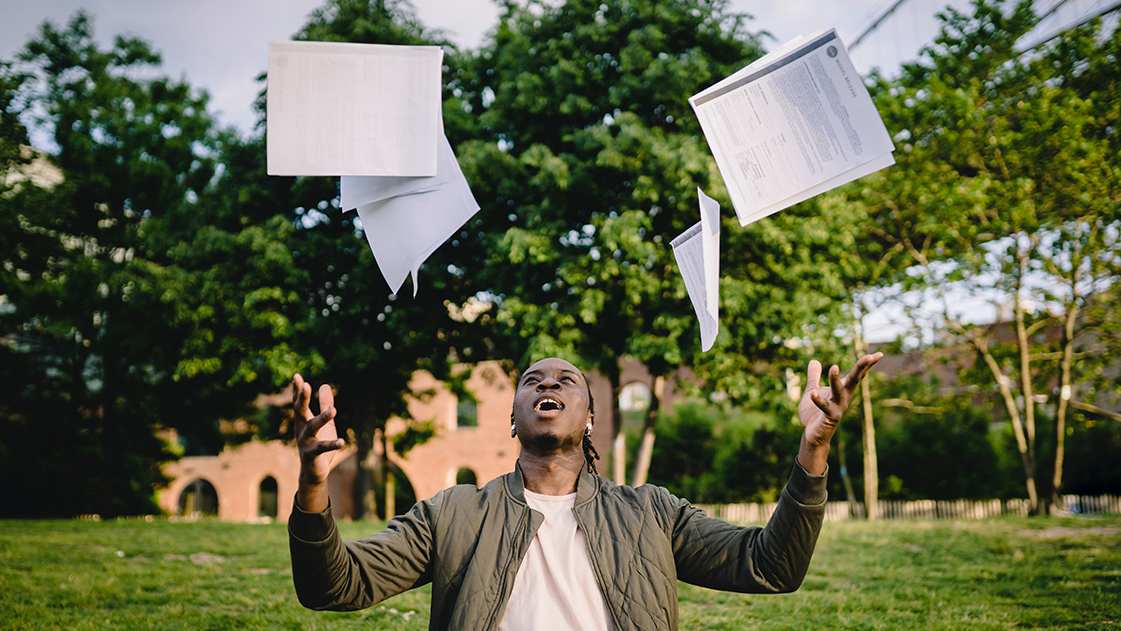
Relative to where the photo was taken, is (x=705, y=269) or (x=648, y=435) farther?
(x=648, y=435)

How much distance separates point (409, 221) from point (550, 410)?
106cm

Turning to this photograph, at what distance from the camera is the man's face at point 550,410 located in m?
2.92

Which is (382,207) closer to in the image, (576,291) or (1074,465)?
(576,291)

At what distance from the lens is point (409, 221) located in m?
3.41

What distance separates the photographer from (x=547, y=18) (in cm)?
1533

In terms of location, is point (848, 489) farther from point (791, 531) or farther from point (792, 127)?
point (791, 531)

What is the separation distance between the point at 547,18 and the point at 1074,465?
21376 mm

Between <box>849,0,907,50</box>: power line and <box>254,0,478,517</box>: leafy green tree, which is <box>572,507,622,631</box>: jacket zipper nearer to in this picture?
<box>254,0,478,517</box>: leafy green tree

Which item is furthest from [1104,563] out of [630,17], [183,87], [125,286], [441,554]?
[183,87]

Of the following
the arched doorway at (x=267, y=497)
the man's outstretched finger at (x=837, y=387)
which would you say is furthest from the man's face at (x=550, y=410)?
the arched doorway at (x=267, y=497)

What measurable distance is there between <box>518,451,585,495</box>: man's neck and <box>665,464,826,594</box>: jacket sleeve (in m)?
0.42

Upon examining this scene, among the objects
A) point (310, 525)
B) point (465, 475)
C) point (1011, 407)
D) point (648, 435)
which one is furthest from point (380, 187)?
point (465, 475)

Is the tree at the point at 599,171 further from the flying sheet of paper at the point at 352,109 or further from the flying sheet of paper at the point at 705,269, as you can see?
the flying sheet of paper at the point at 352,109

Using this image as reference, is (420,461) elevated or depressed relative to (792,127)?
depressed
